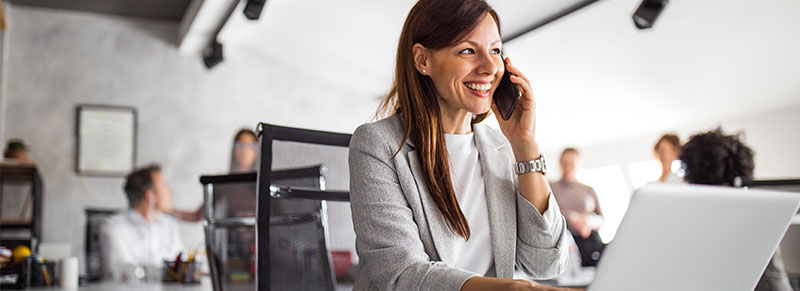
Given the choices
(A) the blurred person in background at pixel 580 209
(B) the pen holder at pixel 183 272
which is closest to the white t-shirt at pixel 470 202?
(B) the pen holder at pixel 183 272

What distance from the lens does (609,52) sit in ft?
18.4

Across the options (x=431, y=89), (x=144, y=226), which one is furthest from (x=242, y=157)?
(x=431, y=89)

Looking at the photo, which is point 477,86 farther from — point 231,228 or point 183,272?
point 183,272

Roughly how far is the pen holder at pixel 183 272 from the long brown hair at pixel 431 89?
1900 mm

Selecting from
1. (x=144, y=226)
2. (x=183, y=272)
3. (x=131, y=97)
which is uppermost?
(x=131, y=97)

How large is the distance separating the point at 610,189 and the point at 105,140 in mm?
6330

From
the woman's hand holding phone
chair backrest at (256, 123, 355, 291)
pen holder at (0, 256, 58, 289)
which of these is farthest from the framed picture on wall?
the woman's hand holding phone

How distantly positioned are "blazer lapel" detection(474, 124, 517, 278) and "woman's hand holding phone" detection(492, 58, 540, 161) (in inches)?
1.9

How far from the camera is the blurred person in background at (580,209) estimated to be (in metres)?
4.54

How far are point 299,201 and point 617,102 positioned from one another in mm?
5653

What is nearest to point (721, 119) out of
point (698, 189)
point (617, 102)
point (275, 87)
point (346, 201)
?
point (617, 102)

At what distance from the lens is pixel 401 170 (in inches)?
47.4

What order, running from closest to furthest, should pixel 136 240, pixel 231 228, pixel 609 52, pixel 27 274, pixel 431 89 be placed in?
pixel 431 89
pixel 231 228
pixel 27 274
pixel 136 240
pixel 609 52

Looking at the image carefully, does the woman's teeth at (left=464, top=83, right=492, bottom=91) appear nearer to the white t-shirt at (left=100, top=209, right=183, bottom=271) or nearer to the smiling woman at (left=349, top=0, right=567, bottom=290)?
the smiling woman at (left=349, top=0, right=567, bottom=290)
